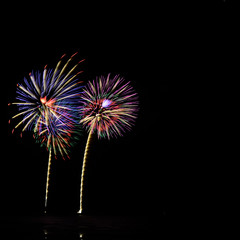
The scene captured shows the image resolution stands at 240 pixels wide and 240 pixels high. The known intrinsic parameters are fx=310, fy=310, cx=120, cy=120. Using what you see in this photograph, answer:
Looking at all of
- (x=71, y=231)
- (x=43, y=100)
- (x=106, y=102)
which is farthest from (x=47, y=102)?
(x=71, y=231)

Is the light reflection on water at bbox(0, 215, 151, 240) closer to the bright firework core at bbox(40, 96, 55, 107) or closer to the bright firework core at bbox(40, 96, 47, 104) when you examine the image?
the bright firework core at bbox(40, 96, 55, 107)

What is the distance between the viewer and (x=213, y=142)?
56.8 metres

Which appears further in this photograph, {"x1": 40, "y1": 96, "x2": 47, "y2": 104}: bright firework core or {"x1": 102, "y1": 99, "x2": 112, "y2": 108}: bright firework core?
{"x1": 102, "y1": 99, "x2": 112, "y2": 108}: bright firework core

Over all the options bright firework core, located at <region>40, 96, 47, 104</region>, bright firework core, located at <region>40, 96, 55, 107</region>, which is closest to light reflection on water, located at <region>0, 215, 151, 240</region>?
bright firework core, located at <region>40, 96, 55, 107</region>

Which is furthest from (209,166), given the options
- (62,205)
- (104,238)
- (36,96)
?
(104,238)

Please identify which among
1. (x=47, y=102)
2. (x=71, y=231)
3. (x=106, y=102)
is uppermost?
(x=106, y=102)

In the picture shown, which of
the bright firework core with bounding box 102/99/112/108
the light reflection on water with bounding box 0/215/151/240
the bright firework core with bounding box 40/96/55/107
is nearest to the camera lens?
the light reflection on water with bounding box 0/215/151/240

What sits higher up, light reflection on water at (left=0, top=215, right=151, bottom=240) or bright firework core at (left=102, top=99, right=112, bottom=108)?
bright firework core at (left=102, top=99, right=112, bottom=108)

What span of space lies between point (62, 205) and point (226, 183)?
2833cm

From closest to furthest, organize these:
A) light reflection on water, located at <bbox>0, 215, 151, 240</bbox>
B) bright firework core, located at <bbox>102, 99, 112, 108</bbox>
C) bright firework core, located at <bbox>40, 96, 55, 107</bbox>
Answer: light reflection on water, located at <bbox>0, 215, 151, 240</bbox>
bright firework core, located at <bbox>40, 96, 55, 107</bbox>
bright firework core, located at <bbox>102, 99, 112, 108</bbox>

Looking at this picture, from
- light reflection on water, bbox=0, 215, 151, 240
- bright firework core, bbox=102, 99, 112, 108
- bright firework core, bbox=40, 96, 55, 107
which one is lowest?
light reflection on water, bbox=0, 215, 151, 240

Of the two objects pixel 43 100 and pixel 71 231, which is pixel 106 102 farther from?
pixel 71 231

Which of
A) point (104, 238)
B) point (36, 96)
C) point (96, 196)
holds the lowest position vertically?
point (104, 238)

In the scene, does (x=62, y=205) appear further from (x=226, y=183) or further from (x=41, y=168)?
(x=226, y=183)
